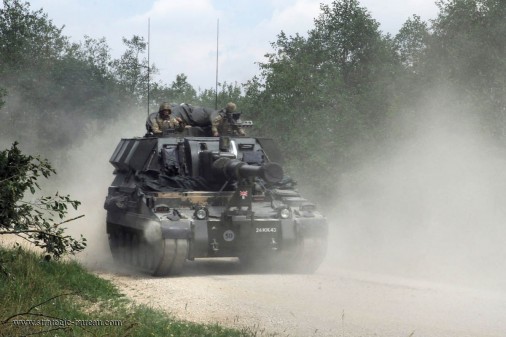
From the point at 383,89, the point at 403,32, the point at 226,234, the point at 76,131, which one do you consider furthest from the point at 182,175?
the point at 403,32

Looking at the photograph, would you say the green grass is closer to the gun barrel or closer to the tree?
the gun barrel

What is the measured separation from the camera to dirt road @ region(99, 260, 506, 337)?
11219mm

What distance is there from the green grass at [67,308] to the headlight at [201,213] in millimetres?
2247

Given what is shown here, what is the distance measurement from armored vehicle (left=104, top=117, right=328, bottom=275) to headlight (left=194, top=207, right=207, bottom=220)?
0.02 metres

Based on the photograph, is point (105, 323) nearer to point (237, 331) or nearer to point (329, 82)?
point (237, 331)

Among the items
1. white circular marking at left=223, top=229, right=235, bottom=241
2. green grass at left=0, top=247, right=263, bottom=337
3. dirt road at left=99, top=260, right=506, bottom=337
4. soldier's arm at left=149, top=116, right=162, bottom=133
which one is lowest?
dirt road at left=99, top=260, right=506, bottom=337

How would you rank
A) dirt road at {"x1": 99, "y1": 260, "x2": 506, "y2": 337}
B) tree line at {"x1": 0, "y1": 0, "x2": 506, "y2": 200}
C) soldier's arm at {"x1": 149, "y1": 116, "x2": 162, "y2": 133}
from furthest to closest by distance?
tree line at {"x1": 0, "y1": 0, "x2": 506, "y2": 200} → soldier's arm at {"x1": 149, "y1": 116, "x2": 162, "y2": 133} → dirt road at {"x1": 99, "y1": 260, "x2": 506, "y2": 337}

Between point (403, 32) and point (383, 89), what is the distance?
14.9 metres

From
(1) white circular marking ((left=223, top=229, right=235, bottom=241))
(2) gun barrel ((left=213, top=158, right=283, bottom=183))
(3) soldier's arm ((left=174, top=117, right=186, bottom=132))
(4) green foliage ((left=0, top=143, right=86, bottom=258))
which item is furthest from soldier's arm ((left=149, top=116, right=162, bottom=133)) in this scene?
(4) green foliage ((left=0, top=143, right=86, bottom=258))

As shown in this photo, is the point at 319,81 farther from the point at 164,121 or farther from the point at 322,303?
the point at 322,303

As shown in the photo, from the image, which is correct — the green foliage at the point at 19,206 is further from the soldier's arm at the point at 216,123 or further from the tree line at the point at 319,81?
the tree line at the point at 319,81

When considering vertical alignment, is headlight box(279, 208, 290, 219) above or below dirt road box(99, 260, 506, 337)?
above

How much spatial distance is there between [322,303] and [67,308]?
3.32 metres

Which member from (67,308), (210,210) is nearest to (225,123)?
(210,210)
